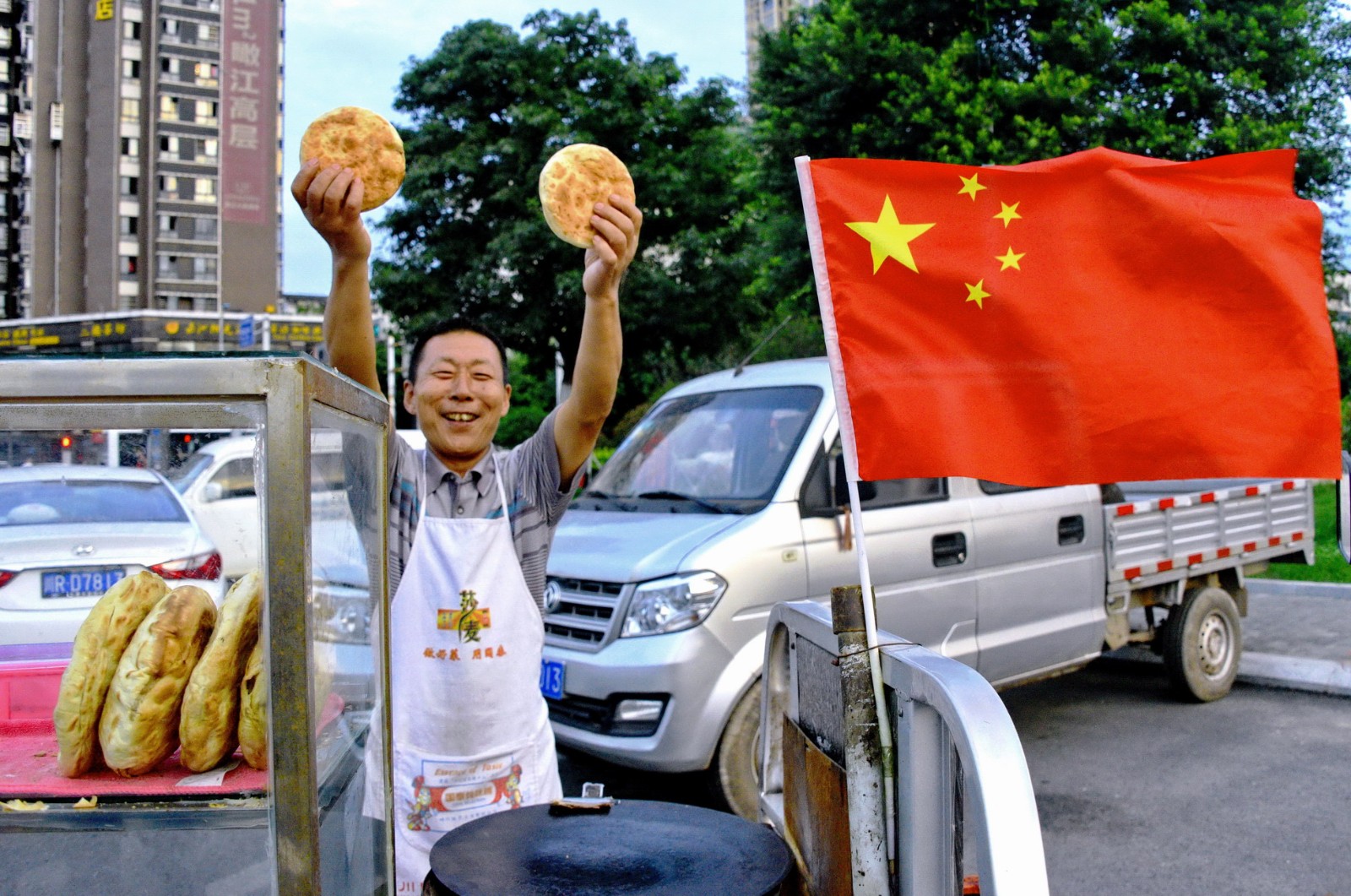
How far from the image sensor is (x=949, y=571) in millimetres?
5168

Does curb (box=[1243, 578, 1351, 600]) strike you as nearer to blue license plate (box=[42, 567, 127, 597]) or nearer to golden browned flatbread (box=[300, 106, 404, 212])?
golden browned flatbread (box=[300, 106, 404, 212])

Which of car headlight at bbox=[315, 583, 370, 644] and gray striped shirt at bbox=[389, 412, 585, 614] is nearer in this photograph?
car headlight at bbox=[315, 583, 370, 644]

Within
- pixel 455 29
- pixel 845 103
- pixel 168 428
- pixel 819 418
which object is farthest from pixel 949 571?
pixel 455 29

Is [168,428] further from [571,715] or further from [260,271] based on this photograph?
[260,271]

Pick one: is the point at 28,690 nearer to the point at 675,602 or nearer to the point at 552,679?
the point at 675,602

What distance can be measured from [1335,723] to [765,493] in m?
3.94

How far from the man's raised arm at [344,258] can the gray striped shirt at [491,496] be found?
12.5 inches

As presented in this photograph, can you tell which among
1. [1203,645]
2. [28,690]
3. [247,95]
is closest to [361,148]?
[28,690]

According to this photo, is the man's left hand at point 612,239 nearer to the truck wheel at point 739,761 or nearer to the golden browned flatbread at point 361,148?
the golden browned flatbread at point 361,148

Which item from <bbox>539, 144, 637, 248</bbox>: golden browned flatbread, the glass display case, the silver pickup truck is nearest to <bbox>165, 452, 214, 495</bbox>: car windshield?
the glass display case

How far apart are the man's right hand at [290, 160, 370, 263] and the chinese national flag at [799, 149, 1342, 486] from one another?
94cm

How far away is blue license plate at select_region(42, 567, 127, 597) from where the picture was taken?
5.43 ft

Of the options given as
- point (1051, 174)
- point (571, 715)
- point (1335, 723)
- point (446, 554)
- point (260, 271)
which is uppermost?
point (260, 271)

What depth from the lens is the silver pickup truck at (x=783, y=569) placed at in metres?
4.32
